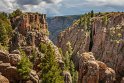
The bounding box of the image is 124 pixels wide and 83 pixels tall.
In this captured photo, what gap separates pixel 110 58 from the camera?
548ft

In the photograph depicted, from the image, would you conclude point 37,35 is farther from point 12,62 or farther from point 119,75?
point 12,62

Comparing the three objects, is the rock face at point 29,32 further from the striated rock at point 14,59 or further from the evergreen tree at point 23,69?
the evergreen tree at point 23,69

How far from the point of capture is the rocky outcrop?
364ft

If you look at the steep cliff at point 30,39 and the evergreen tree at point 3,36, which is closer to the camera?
the steep cliff at point 30,39

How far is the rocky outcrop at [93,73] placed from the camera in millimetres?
111062

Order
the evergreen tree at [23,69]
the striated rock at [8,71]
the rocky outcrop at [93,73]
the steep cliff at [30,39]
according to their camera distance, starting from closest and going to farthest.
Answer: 1. the striated rock at [8,71]
2. the evergreen tree at [23,69]
3. the rocky outcrop at [93,73]
4. the steep cliff at [30,39]

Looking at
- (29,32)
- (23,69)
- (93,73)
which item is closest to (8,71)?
(23,69)

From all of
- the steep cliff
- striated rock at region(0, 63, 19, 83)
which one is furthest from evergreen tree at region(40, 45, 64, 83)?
the steep cliff

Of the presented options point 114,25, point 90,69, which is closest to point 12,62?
point 90,69

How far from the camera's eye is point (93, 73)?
365 ft

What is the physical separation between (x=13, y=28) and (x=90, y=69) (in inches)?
2345

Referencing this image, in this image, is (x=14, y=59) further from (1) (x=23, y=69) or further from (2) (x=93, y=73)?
(2) (x=93, y=73)

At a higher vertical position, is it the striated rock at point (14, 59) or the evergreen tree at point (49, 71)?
the striated rock at point (14, 59)

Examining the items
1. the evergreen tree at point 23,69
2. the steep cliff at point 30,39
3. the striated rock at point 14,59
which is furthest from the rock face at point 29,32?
the evergreen tree at point 23,69
